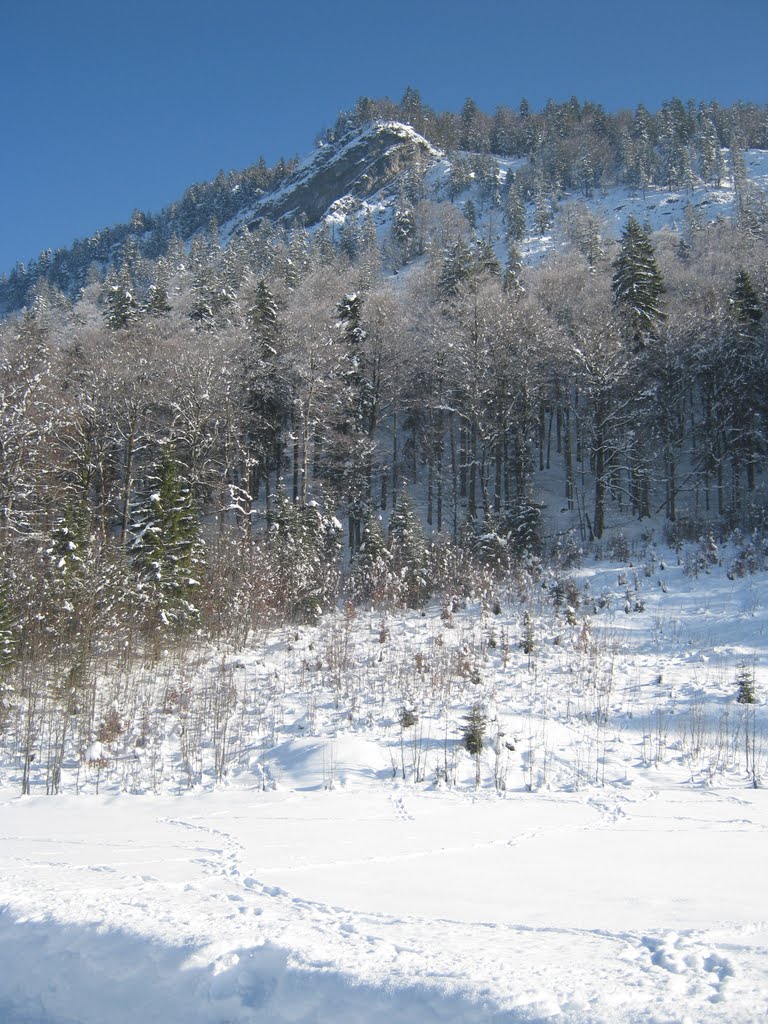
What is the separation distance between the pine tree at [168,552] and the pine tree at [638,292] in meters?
21.1

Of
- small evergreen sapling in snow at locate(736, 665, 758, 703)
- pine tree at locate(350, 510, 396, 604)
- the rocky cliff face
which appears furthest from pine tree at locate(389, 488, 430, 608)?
the rocky cliff face

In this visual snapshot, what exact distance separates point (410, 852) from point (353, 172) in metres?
127

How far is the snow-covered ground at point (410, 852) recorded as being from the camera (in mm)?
2600

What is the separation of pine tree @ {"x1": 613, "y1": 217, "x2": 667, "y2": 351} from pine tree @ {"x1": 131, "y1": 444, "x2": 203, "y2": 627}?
69.2 feet

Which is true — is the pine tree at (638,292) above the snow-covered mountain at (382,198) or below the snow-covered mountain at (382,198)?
below

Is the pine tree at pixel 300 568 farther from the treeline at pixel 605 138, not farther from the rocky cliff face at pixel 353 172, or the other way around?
the rocky cliff face at pixel 353 172

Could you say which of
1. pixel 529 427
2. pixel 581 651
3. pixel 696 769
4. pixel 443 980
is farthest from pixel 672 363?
pixel 443 980

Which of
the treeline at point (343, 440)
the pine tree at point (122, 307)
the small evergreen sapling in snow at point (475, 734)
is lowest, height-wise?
the small evergreen sapling in snow at point (475, 734)

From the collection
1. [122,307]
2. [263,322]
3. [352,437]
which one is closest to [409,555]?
[352,437]

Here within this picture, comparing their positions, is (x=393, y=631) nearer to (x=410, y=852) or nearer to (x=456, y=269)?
(x=410, y=852)

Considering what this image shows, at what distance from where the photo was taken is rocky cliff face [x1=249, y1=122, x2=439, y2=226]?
11019cm

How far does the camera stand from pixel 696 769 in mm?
7559

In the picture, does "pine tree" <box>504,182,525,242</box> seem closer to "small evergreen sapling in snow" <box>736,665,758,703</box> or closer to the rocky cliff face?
the rocky cliff face

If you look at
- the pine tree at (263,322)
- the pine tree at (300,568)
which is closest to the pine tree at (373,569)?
the pine tree at (300,568)
